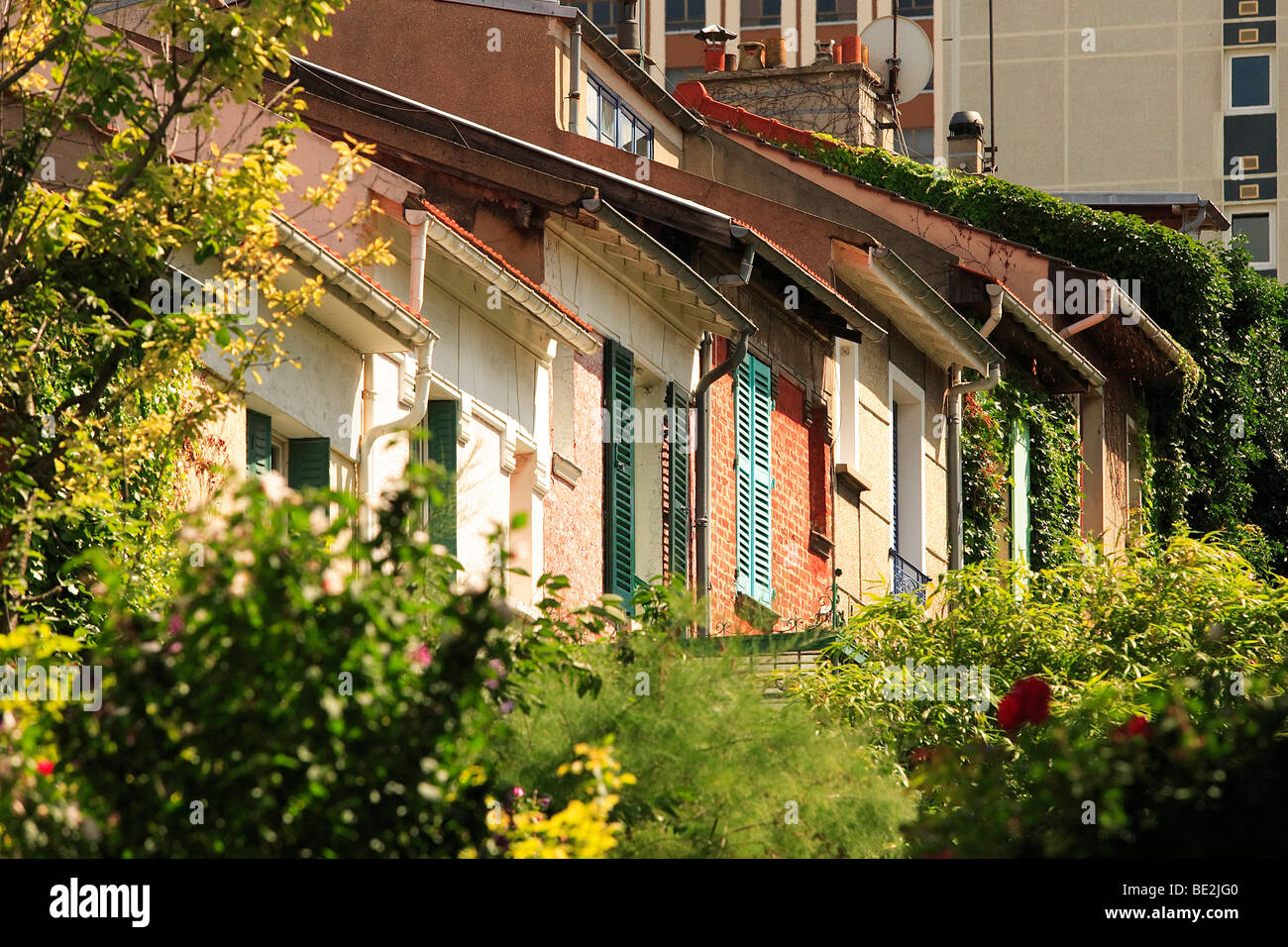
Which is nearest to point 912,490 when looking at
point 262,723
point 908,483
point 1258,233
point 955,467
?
point 908,483

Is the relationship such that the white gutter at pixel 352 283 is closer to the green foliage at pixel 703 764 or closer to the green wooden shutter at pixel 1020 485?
the green foliage at pixel 703 764

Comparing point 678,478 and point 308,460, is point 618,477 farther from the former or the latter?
point 308,460

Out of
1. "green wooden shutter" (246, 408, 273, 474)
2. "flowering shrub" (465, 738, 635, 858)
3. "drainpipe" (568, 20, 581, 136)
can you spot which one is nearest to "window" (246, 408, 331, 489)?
"green wooden shutter" (246, 408, 273, 474)

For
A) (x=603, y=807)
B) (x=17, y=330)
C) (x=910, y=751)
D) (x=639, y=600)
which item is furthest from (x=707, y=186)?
(x=603, y=807)

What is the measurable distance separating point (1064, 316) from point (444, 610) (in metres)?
21.0

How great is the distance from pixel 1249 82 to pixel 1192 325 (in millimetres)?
28625

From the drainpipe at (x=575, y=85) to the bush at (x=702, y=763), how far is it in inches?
480

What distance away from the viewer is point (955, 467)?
74.6 ft

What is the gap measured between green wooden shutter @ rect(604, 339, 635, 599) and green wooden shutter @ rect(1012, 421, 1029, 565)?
9.06 metres

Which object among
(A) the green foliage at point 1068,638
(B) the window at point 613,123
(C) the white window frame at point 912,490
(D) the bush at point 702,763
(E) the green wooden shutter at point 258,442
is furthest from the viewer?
(C) the white window frame at point 912,490

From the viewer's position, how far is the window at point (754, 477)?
60.3 feet

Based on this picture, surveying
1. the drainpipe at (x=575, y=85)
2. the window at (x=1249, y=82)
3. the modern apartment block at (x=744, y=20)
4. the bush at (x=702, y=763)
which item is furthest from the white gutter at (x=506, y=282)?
the modern apartment block at (x=744, y=20)

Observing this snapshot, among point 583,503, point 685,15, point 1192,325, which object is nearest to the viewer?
point 583,503

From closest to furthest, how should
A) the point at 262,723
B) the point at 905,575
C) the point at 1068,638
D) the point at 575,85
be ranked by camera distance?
the point at 262,723
the point at 1068,638
the point at 575,85
the point at 905,575
